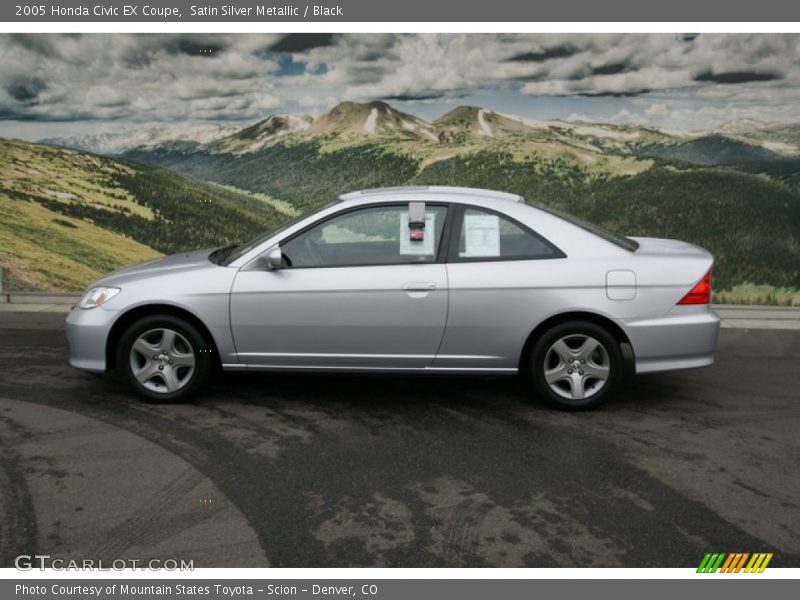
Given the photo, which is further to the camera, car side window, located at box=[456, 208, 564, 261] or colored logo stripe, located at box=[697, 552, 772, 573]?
car side window, located at box=[456, 208, 564, 261]

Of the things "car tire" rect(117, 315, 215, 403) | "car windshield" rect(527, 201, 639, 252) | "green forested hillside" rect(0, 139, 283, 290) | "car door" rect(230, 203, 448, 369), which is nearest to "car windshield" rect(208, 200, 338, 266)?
"car door" rect(230, 203, 448, 369)

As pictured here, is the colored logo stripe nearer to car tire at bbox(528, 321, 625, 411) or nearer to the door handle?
car tire at bbox(528, 321, 625, 411)

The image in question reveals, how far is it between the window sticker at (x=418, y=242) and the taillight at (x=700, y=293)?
5.61ft

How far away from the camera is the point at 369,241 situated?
5.99 meters

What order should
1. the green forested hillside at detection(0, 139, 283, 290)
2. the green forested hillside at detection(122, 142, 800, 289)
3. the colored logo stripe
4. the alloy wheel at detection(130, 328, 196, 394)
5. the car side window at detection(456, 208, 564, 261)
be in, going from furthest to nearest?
the green forested hillside at detection(0, 139, 283, 290) < the green forested hillside at detection(122, 142, 800, 289) < the alloy wheel at detection(130, 328, 196, 394) < the car side window at detection(456, 208, 564, 261) < the colored logo stripe

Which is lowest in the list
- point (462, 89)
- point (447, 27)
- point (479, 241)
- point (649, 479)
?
point (649, 479)

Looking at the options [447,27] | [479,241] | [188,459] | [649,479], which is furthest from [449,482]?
[447,27]

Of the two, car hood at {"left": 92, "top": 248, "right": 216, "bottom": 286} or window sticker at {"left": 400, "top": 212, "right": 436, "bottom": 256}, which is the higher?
window sticker at {"left": 400, "top": 212, "right": 436, "bottom": 256}

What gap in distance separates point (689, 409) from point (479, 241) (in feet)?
6.22

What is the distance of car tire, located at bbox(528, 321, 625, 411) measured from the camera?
5.70m

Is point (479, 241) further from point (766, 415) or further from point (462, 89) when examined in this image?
point (462, 89)

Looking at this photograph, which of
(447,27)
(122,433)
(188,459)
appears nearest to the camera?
(188,459)

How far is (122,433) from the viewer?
5.36 metres

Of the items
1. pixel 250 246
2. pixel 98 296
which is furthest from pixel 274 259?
pixel 98 296
